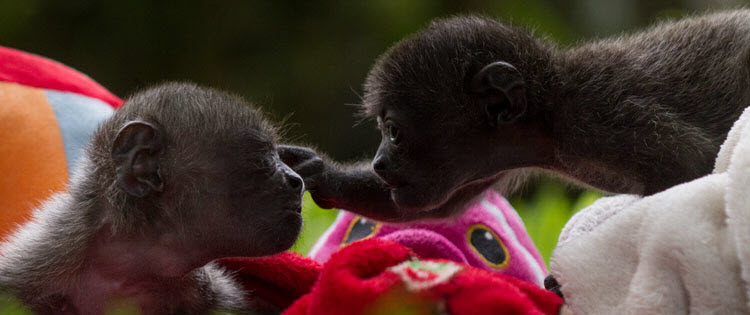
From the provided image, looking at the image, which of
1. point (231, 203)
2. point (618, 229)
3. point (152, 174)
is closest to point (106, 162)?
point (152, 174)

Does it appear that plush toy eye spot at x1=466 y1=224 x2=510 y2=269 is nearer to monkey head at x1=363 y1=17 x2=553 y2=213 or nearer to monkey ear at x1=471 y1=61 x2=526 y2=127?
monkey head at x1=363 y1=17 x2=553 y2=213

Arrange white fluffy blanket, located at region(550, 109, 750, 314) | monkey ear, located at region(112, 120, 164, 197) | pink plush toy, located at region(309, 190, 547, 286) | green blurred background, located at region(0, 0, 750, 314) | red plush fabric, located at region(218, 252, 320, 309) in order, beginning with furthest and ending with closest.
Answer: green blurred background, located at region(0, 0, 750, 314) → pink plush toy, located at region(309, 190, 547, 286) → red plush fabric, located at region(218, 252, 320, 309) → monkey ear, located at region(112, 120, 164, 197) → white fluffy blanket, located at region(550, 109, 750, 314)

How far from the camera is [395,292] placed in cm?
113

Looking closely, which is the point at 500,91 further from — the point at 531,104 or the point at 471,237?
the point at 471,237

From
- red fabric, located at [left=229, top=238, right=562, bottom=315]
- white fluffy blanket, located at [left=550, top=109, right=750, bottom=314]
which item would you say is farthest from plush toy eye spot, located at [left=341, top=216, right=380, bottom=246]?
white fluffy blanket, located at [left=550, top=109, right=750, bottom=314]

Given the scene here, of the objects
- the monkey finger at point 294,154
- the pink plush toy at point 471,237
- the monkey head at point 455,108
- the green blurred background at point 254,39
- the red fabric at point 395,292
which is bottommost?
the green blurred background at point 254,39

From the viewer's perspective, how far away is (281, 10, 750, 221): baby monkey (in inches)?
70.1

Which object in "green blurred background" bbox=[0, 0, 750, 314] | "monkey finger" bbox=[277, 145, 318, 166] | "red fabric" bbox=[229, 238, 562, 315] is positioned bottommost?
"green blurred background" bbox=[0, 0, 750, 314]

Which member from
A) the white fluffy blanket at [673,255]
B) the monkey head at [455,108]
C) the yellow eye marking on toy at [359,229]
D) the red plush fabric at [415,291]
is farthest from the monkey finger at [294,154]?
the white fluffy blanket at [673,255]

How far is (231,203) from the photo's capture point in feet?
5.24

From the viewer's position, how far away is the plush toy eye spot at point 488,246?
2.05m

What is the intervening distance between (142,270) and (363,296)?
24.0 inches

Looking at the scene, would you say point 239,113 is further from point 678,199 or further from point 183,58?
point 183,58

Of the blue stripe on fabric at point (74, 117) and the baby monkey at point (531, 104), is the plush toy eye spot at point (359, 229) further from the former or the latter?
the blue stripe on fabric at point (74, 117)
